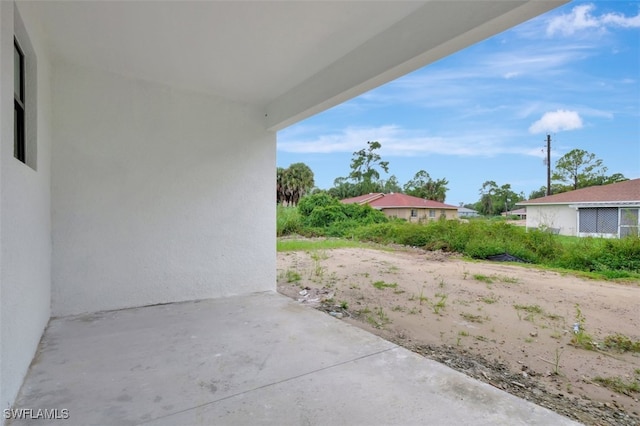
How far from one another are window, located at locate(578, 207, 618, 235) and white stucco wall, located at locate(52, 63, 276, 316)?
13.8m

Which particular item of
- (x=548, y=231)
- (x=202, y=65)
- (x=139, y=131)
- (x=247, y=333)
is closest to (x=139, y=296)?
(x=247, y=333)

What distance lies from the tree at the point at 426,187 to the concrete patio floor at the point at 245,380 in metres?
29.7

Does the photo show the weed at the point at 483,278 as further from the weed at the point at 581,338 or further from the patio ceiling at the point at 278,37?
the patio ceiling at the point at 278,37

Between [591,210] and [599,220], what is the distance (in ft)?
1.58

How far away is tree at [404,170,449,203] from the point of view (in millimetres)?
31172

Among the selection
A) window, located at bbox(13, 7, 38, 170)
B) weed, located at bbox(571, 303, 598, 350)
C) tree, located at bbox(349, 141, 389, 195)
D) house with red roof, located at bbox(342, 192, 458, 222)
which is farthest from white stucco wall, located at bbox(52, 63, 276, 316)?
tree, located at bbox(349, 141, 389, 195)

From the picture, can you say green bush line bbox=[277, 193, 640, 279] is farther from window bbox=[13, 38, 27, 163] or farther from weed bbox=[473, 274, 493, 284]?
window bbox=[13, 38, 27, 163]

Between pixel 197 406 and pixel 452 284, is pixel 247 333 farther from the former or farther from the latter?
pixel 452 284

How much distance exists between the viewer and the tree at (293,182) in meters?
23.9

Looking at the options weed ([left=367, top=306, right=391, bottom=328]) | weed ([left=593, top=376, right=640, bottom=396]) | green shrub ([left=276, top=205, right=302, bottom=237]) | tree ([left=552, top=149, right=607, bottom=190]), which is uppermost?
tree ([left=552, top=149, right=607, bottom=190])

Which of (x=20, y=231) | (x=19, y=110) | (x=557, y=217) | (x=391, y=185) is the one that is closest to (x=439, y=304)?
(x=20, y=231)

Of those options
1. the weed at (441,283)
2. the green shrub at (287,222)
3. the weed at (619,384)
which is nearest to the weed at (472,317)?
the weed at (619,384)

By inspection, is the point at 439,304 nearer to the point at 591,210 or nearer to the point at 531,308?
the point at 531,308

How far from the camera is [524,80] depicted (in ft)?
46.7
